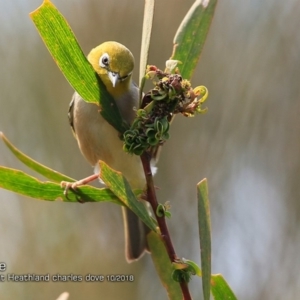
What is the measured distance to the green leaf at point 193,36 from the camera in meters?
0.79

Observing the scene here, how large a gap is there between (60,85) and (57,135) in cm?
33

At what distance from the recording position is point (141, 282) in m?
2.81

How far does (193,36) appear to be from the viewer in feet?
2.65

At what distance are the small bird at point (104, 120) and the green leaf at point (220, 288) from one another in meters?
0.41

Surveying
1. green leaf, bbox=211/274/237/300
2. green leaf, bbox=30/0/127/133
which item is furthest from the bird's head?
green leaf, bbox=211/274/237/300

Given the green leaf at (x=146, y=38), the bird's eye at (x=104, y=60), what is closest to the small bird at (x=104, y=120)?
the bird's eye at (x=104, y=60)

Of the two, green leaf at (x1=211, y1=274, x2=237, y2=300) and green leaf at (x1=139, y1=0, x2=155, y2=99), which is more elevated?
green leaf at (x1=139, y1=0, x2=155, y2=99)

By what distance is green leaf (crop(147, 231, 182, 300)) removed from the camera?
76 centimetres

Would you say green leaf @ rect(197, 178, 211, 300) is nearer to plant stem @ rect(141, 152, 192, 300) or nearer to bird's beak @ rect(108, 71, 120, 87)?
plant stem @ rect(141, 152, 192, 300)

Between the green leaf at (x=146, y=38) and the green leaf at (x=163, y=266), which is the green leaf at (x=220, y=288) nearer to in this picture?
the green leaf at (x=163, y=266)

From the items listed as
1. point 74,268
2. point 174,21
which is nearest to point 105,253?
point 74,268

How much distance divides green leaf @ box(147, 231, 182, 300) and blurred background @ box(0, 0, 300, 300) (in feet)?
6.29

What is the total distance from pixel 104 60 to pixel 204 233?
2.08 ft

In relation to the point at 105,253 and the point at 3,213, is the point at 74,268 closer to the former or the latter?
the point at 105,253
